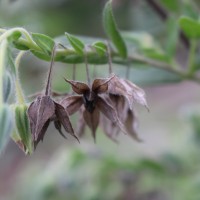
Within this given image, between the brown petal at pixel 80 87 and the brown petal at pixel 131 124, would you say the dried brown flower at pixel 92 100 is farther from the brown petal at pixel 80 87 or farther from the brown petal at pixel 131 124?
the brown petal at pixel 131 124

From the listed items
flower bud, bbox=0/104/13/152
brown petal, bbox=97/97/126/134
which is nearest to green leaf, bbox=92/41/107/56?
brown petal, bbox=97/97/126/134

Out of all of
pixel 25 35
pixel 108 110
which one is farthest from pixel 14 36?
pixel 108 110

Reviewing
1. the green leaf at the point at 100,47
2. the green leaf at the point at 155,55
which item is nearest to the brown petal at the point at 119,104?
the green leaf at the point at 100,47

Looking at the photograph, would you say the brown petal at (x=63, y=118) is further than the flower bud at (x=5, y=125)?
Yes

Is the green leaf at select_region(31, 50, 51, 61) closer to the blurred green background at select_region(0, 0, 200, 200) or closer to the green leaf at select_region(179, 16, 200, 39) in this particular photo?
the green leaf at select_region(179, 16, 200, 39)

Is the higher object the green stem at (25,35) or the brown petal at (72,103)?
the green stem at (25,35)

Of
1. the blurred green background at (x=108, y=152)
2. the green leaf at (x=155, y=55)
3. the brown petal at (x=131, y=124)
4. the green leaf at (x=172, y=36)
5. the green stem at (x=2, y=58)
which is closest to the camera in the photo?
the green stem at (x=2, y=58)

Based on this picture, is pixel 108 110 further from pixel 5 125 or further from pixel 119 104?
pixel 5 125
